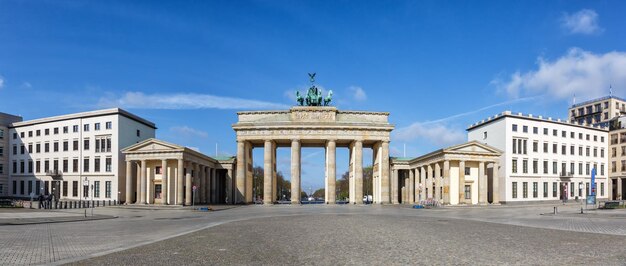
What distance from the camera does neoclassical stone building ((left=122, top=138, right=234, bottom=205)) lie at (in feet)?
244

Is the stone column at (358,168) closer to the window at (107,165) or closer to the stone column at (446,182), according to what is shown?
the stone column at (446,182)

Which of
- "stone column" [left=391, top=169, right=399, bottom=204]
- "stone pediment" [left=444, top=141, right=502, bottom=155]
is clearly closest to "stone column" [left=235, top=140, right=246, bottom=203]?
"stone column" [left=391, top=169, right=399, bottom=204]

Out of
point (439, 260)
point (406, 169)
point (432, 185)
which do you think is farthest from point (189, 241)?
point (406, 169)

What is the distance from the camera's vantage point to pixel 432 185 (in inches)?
3268

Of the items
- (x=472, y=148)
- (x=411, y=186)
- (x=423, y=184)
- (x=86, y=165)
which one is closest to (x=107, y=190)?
(x=86, y=165)

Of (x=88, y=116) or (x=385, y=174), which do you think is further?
(x=385, y=174)

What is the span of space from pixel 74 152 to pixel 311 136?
41829 millimetres

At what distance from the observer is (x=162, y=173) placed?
245ft

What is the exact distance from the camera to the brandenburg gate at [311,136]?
86500mm

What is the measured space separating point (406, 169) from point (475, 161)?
20.5 metres

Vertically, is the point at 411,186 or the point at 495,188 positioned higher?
the point at 495,188

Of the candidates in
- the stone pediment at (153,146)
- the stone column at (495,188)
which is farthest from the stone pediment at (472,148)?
the stone pediment at (153,146)

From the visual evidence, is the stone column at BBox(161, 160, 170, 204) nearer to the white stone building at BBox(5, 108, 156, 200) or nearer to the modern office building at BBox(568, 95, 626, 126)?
the white stone building at BBox(5, 108, 156, 200)

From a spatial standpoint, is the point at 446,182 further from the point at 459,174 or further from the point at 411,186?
the point at 411,186
